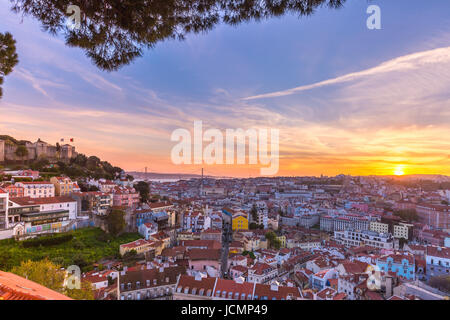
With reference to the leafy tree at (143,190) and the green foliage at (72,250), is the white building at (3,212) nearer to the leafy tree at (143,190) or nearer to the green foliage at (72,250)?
the green foliage at (72,250)

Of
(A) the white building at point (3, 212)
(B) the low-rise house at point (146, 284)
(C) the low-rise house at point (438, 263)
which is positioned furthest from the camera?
(A) the white building at point (3, 212)

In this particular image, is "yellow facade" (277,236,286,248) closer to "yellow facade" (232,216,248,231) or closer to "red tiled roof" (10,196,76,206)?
"yellow facade" (232,216,248,231)

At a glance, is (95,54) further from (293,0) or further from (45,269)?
(45,269)

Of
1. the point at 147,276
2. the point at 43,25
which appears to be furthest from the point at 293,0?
the point at 147,276

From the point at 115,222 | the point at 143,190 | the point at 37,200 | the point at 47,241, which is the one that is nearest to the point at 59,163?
the point at 143,190

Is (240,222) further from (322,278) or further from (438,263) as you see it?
(438,263)

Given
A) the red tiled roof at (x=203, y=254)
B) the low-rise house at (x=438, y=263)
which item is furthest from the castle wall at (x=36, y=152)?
the low-rise house at (x=438, y=263)

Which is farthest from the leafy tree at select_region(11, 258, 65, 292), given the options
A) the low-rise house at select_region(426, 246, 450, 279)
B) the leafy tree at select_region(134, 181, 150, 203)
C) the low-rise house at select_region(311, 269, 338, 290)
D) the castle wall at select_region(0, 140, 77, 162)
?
the castle wall at select_region(0, 140, 77, 162)
